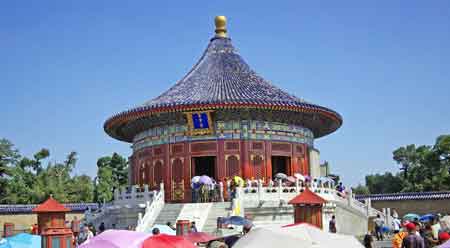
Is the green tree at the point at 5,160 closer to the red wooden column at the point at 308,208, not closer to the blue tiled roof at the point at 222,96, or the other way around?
the blue tiled roof at the point at 222,96

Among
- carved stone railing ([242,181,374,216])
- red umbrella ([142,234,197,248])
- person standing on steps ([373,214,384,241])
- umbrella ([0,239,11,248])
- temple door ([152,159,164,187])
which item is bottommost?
person standing on steps ([373,214,384,241])

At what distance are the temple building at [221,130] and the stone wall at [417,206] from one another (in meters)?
5.75

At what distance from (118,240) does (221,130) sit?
20102 millimetres

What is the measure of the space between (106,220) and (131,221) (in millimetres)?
1716

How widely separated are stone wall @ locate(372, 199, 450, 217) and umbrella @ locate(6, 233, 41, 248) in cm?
2492

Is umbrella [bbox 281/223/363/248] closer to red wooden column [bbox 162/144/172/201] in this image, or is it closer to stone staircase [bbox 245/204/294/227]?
stone staircase [bbox 245/204/294/227]

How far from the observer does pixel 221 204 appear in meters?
24.0

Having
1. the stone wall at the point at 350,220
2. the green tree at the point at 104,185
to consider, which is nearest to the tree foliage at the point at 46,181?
the green tree at the point at 104,185

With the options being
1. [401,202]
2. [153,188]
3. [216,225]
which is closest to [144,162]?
[153,188]

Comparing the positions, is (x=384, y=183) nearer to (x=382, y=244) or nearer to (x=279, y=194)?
(x=279, y=194)

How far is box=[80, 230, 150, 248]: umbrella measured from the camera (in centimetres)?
891

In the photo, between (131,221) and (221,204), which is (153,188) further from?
(221,204)

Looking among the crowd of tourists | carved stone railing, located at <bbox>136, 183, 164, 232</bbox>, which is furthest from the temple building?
the crowd of tourists

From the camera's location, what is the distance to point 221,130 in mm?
29016
